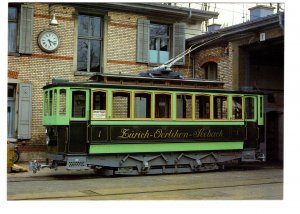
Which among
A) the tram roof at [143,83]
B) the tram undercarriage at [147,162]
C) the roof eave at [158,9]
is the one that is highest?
the roof eave at [158,9]

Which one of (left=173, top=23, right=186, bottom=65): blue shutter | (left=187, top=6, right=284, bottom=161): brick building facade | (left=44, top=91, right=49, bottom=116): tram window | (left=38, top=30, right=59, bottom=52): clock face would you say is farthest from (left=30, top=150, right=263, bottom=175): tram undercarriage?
(left=173, top=23, right=186, bottom=65): blue shutter

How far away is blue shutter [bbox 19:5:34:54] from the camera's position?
1488cm

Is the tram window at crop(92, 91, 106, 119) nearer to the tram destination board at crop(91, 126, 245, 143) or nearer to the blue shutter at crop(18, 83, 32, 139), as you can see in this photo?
the tram destination board at crop(91, 126, 245, 143)

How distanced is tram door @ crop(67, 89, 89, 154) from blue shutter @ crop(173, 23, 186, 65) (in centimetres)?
664

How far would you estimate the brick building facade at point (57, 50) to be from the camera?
1479 centimetres

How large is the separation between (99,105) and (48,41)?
14.1ft

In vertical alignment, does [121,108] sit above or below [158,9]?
below

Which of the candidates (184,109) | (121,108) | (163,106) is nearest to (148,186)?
(163,106)

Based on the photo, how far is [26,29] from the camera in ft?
49.1

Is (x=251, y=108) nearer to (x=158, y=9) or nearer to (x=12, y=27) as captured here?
(x=158, y=9)

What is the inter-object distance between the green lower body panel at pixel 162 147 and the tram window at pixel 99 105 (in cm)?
82

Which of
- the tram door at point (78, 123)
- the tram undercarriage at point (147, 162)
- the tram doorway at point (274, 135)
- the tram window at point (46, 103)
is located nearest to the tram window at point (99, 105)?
the tram door at point (78, 123)

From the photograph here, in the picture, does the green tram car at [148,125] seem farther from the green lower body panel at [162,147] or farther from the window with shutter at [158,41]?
the window with shutter at [158,41]

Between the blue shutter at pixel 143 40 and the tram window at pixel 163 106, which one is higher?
the blue shutter at pixel 143 40
